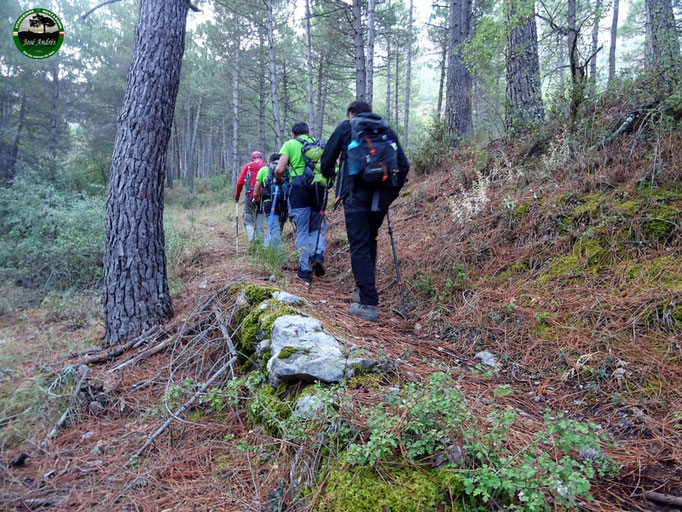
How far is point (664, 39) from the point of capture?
479cm

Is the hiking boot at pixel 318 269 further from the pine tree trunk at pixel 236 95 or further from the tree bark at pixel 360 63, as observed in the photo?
the pine tree trunk at pixel 236 95

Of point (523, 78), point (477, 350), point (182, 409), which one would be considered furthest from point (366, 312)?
point (523, 78)

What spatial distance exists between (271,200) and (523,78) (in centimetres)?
476

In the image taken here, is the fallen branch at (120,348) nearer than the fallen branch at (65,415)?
No

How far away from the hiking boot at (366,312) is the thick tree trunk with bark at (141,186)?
6.36ft

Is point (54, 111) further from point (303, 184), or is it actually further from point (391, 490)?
point (391, 490)

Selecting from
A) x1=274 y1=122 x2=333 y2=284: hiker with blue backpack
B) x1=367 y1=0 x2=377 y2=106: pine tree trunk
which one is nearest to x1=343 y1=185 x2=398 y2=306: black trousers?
x1=274 y1=122 x2=333 y2=284: hiker with blue backpack

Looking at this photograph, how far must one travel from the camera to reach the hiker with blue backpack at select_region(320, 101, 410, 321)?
363cm

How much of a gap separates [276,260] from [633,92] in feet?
16.2

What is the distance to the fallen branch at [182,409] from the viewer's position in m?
2.17

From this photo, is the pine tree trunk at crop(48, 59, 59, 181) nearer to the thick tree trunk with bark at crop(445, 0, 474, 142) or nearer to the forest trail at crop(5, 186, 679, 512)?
the thick tree trunk with bark at crop(445, 0, 474, 142)

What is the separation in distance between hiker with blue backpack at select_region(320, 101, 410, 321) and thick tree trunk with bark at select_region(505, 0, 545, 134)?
3.53 metres

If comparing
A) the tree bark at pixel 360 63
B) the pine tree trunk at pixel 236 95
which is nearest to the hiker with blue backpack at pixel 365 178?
the tree bark at pixel 360 63

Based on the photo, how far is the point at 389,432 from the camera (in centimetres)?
170
